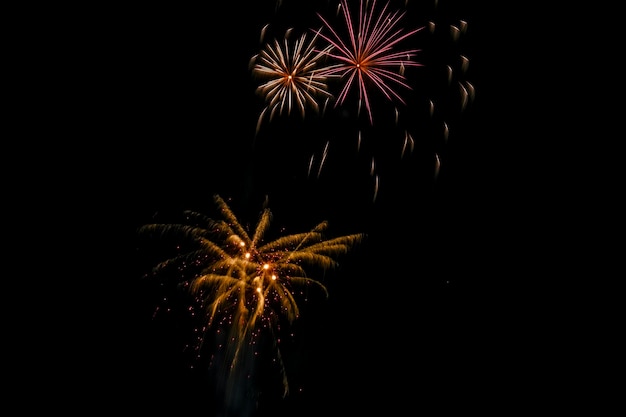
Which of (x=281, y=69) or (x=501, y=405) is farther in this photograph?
(x=501, y=405)

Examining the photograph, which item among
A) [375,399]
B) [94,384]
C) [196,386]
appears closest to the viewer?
[94,384]

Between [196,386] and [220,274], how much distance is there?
215 inches

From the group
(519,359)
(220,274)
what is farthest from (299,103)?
(519,359)

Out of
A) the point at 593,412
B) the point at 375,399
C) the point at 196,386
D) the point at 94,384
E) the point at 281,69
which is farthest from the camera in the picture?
the point at 375,399

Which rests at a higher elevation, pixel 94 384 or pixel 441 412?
pixel 441 412

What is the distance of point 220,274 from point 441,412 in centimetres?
868

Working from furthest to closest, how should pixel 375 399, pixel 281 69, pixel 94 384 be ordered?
pixel 375 399
pixel 94 384
pixel 281 69

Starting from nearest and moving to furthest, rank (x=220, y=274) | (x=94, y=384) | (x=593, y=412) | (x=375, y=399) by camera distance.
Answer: (x=220, y=274), (x=593, y=412), (x=94, y=384), (x=375, y=399)

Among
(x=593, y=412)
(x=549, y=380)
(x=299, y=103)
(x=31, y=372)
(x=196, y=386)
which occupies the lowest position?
(x=31, y=372)

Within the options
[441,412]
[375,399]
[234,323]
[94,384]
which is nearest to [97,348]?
[94,384]

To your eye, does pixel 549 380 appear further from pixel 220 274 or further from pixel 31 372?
pixel 31 372

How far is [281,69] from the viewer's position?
1049 centimetres

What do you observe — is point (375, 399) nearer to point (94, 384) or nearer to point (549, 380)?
point (549, 380)

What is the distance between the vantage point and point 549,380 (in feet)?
50.2
